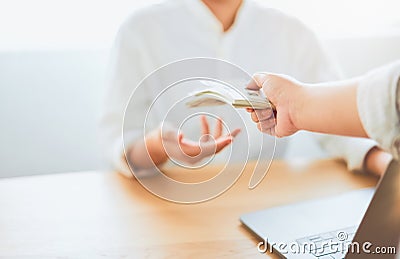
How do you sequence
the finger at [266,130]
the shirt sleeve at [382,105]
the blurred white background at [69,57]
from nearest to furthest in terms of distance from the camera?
1. the shirt sleeve at [382,105]
2. the finger at [266,130]
3. the blurred white background at [69,57]

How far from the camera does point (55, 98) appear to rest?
3.83ft

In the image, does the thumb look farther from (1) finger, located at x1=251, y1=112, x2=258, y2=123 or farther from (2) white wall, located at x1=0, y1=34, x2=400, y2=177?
(2) white wall, located at x1=0, y1=34, x2=400, y2=177

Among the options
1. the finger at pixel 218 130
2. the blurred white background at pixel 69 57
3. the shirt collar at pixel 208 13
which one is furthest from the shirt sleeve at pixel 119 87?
the finger at pixel 218 130

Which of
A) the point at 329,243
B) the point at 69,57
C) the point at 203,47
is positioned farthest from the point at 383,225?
the point at 69,57

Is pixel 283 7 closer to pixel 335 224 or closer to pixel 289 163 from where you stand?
pixel 289 163

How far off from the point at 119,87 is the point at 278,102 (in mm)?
501

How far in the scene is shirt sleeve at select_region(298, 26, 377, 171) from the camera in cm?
78

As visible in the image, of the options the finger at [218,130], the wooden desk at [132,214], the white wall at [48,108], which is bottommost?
the white wall at [48,108]

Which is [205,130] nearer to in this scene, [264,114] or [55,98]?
[264,114]

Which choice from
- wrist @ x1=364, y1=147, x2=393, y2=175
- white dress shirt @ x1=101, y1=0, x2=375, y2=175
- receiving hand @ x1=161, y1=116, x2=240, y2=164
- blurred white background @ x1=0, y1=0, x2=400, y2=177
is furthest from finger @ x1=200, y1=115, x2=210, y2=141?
blurred white background @ x1=0, y1=0, x2=400, y2=177

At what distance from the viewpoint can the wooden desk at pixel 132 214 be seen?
58 centimetres

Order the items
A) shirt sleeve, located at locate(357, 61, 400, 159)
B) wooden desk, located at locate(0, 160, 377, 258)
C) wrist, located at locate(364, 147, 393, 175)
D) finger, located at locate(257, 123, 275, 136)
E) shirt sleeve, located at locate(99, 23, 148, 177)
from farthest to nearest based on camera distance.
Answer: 1. shirt sleeve, located at locate(99, 23, 148, 177)
2. wrist, located at locate(364, 147, 393, 175)
3. wooden desk, located at locate(0, 160, 377, 258)
4. finger, located at locate(257, 123, 275, 136)
5. shirt sleeve, located at locate(357, 61, 400, 159)
